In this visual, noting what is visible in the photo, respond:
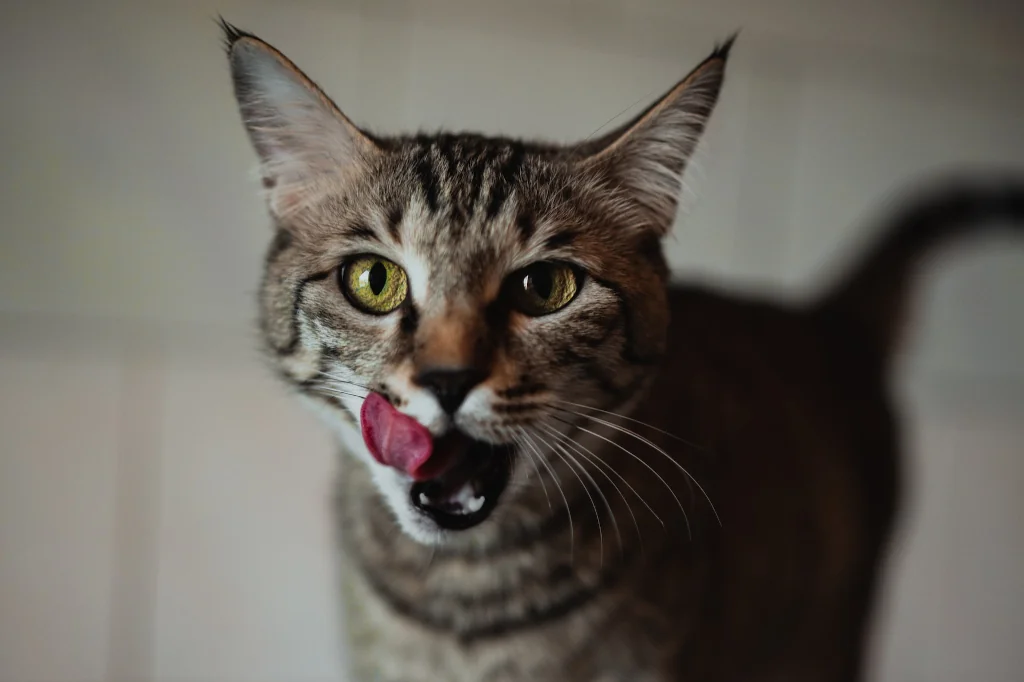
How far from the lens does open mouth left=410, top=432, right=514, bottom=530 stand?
1.59ft

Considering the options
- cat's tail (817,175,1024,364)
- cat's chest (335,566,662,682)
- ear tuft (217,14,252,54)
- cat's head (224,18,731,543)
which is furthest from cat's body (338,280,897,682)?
ear tuft (217,14,252,54)

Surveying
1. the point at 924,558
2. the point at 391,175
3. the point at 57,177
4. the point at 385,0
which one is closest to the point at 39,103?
the point at 57,177

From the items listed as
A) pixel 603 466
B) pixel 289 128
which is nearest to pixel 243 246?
pixel 289 128

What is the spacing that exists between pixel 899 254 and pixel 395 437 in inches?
35.3

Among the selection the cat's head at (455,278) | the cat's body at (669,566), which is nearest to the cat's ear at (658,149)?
the cat's head at (455,278)

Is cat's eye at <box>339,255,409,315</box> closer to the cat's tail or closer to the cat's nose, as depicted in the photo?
the cat's nose

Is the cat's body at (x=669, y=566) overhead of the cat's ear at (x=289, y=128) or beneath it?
beneath

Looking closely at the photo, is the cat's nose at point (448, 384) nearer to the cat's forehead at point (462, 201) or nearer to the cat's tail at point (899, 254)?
the cat's forehead at point (462, 201)

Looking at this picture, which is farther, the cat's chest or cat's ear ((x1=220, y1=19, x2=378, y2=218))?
the cat's chest

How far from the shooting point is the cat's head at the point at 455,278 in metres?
0.47

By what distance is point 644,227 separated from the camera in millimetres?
597

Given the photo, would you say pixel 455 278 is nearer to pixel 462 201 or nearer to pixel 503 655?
pixel 462 201

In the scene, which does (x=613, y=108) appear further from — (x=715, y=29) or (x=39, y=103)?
(x=39, y=103)

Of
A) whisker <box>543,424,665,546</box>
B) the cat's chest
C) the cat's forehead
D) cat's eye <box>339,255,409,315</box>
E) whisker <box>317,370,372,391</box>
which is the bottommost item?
the cat's chest
